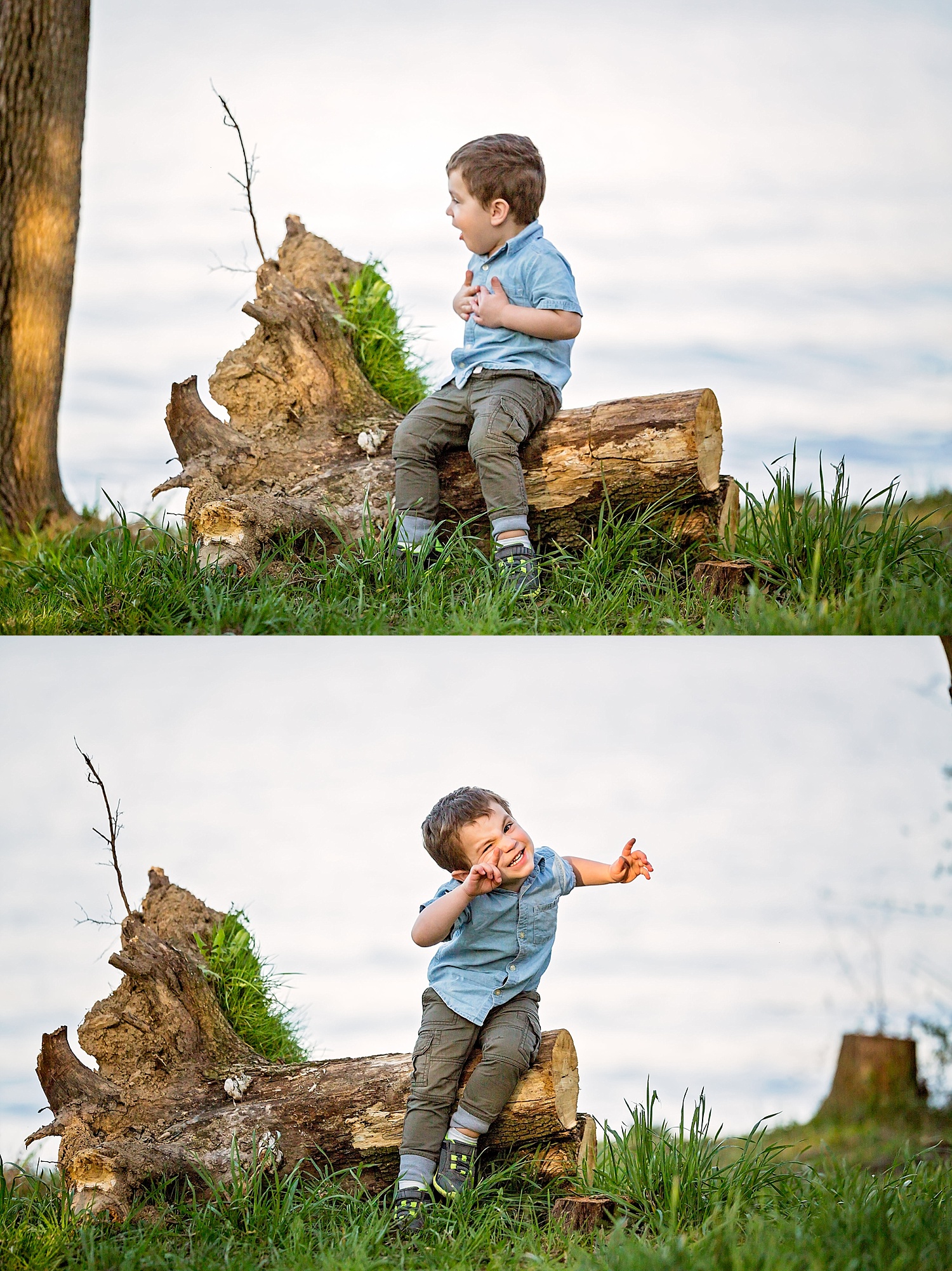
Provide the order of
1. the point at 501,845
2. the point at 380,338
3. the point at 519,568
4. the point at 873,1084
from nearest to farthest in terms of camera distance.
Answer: the point at 501,845 → the point at 519,568 → the point at 380,338 → the point at 873,1084

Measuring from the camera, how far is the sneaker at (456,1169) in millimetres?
3021

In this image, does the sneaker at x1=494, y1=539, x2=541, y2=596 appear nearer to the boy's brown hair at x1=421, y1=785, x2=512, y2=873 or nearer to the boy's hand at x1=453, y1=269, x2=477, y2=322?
the boy's brown hair at x1=421, y1=785, x2=512, y2=873

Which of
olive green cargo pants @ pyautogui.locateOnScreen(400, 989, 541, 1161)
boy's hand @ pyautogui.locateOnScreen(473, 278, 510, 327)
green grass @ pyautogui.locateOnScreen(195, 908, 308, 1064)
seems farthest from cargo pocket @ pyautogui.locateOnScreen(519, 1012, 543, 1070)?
boy's hand @ pyautogui.locateOnScreen(473, 278, 510, 327)

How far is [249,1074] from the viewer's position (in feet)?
11.5

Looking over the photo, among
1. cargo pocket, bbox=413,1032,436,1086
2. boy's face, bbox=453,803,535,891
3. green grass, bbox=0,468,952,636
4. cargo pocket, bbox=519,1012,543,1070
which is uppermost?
green grass, bbox=0,468,952,636

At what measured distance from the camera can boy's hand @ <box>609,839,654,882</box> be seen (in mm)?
3295

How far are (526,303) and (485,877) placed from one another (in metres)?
1.79

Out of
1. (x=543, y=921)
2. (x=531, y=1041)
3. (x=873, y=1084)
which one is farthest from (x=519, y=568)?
(x=873, y=1084)

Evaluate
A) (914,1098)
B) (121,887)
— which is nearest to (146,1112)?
(121,887)

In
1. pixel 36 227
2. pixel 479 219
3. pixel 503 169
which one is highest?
pixel 36 227

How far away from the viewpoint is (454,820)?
3205mm

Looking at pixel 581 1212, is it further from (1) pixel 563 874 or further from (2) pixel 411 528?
(2) pixel 411 528

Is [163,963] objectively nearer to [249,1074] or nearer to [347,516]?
[249,1074]

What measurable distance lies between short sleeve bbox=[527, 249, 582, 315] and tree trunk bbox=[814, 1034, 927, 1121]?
393 centimetres
